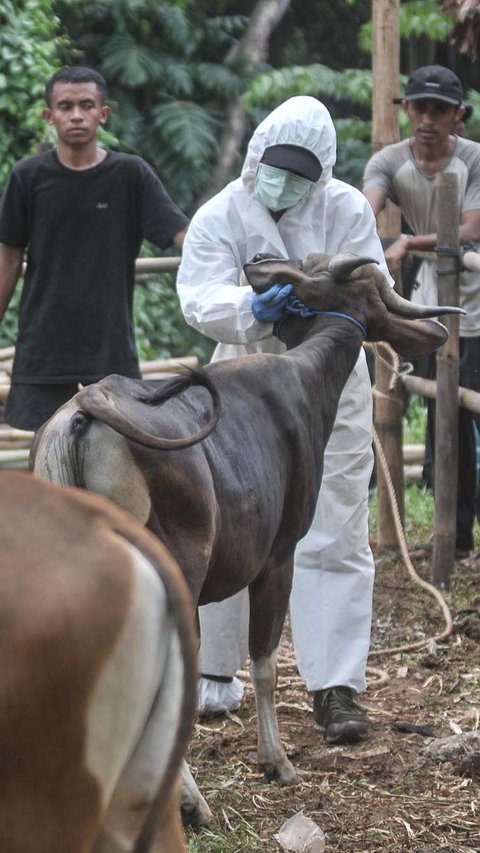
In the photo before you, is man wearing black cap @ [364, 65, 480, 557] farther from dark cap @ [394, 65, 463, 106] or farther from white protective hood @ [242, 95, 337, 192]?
white protective hood @ [242, 95, 337, 192]

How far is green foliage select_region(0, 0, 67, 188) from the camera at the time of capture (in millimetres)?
10523

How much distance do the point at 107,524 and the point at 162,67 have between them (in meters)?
12.6

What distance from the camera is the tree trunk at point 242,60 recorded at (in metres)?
14.1

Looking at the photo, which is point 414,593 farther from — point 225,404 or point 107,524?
point 107,524

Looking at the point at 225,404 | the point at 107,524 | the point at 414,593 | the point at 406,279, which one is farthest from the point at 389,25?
the point at 107,524

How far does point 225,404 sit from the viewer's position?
4.04 m

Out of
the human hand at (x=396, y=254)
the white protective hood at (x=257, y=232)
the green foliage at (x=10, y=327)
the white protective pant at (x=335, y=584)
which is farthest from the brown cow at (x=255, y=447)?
the green foliage at (x=10, y=327)

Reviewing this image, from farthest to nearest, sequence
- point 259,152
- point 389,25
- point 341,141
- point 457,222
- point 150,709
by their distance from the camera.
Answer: point 341,141 < point 389,25 < point 457,222 < point 259,152 < point 150,709

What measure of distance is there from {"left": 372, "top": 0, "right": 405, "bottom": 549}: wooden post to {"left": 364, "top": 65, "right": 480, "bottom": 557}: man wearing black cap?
0.90ft

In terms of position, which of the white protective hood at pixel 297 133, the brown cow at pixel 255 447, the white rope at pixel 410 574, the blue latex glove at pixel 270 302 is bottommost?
the white rope at pixel 410 574

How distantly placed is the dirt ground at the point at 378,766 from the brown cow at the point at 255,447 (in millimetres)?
199

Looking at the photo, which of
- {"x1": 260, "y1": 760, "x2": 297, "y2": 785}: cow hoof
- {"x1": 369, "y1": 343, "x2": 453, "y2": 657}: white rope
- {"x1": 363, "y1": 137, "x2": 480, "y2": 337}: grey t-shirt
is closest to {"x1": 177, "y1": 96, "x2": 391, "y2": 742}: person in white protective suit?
{"x1": 260, "y1": 760, "x2": 297, "y2": 785}: cow hoof

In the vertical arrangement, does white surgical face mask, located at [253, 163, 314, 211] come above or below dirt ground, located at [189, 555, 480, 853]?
above

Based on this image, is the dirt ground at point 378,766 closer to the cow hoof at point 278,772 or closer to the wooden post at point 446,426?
the cow hoof at point 278,772
